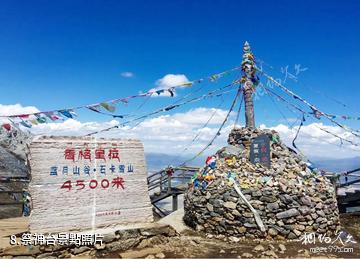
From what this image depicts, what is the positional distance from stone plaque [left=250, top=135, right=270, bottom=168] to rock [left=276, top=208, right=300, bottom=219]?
1.76 metres

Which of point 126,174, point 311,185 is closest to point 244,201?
point 311,185

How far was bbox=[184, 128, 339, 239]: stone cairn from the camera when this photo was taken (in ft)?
34.3

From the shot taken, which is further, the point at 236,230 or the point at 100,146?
the point at 236,230

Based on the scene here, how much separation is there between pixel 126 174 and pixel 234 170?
15.8 feet

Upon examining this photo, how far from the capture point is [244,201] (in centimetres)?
1062

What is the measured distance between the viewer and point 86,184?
7.51 meters

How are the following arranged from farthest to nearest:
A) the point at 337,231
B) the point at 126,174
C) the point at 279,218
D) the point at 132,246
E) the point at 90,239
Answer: the point at 337,231 → the point at 279,218 → the point at 126,174 → the point at 132,246 → the point at 90,239

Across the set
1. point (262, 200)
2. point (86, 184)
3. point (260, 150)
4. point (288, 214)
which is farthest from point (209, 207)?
point (86, 184)

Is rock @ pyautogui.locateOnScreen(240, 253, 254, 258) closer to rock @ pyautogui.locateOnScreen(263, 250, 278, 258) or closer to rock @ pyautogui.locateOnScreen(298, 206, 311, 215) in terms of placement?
rock @ pyautogui.locateOnScreen(263, 250, 278, 258)

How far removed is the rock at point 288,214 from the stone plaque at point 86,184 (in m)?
4.32

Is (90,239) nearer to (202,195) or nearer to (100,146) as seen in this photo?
(100,146)

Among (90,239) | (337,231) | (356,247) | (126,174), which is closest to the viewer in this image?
(90,239)

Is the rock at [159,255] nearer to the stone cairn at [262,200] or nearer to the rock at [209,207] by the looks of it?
the stone cairn at [262,200]

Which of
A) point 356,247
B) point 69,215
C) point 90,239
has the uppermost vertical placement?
point 69,215
